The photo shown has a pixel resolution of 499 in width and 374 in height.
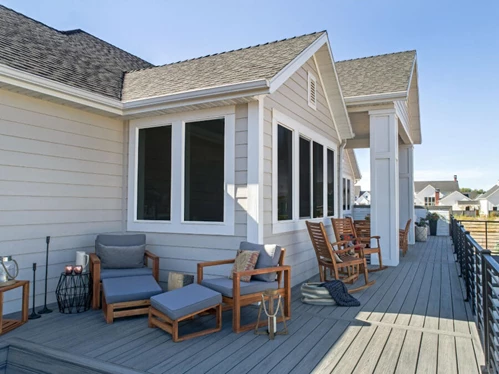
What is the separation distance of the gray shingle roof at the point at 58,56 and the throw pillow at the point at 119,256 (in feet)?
6.69

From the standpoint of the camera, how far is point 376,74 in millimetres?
7863

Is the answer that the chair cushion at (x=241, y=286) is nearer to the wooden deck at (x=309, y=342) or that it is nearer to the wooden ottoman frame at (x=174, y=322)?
the wooden ottoman frame at (x=174, y=322)

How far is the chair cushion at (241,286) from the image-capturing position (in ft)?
12.1

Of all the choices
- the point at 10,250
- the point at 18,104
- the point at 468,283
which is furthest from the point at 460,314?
the point at 18,104

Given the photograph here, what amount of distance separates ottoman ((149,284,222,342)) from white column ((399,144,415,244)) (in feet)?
26.7

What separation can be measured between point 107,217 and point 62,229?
2.30ft

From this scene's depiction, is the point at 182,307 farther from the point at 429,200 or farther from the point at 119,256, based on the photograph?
the point at 429,200

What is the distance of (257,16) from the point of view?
930cm

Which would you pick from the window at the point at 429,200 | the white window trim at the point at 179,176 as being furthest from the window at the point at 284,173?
the window at the point at 429,200

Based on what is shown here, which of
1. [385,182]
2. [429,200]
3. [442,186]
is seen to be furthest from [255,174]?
[442,186]

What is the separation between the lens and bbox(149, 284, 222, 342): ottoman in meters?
3.25

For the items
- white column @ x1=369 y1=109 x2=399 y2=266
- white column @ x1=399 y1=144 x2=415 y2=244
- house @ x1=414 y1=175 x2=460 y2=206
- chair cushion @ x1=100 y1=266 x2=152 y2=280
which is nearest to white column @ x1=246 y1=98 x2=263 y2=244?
chair cushion @ x1=100 y1=266 x2=152 y2=280

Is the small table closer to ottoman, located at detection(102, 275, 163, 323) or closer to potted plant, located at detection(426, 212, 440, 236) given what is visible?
ottoman, located at detection(102, 275, 163, 323)

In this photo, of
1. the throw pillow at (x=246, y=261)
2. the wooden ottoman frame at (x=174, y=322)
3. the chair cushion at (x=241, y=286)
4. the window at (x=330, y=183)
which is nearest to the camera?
the wooden ottoman frame at (x=174, y=322)
